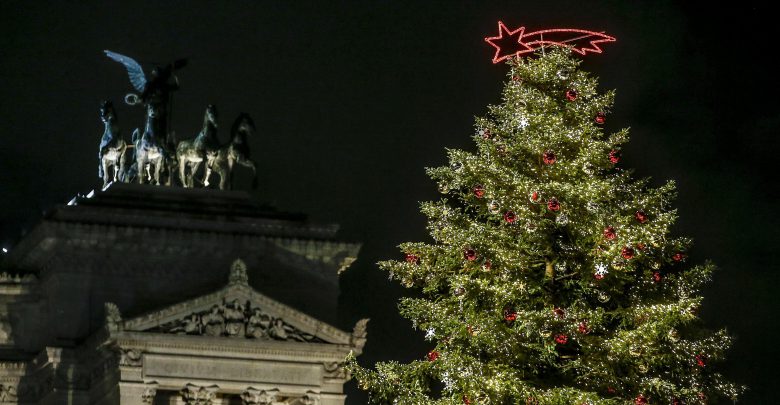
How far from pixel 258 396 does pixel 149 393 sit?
347 cm

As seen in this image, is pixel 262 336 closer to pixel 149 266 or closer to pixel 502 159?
pixel 149 266

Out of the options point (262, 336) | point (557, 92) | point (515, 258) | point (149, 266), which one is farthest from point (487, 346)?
point (149, 266)

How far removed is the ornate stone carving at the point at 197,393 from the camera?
60.9m

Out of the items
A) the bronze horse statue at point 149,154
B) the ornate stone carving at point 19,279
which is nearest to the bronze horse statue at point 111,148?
the bronze horse statue at point 149,154

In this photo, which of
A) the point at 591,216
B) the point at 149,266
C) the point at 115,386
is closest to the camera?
the point at 591,216

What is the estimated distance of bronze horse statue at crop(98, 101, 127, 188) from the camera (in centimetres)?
6869

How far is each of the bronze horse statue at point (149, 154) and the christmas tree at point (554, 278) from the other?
63.2 ft

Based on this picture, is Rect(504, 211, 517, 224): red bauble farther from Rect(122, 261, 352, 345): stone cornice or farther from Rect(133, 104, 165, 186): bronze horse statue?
Rect(133, 104, 165, 186): bronze horse statue

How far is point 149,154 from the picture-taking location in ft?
224

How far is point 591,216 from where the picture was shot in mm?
48438

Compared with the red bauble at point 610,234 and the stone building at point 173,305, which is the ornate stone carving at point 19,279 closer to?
the stone building at point 173,305

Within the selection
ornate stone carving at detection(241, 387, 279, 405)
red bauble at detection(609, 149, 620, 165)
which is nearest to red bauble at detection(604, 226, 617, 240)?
red bauble at detection(609, 149, 620, 165)

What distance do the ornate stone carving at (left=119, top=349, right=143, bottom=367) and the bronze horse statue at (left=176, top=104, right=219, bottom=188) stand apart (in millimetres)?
9504

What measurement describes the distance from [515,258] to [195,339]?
49.8 ft
